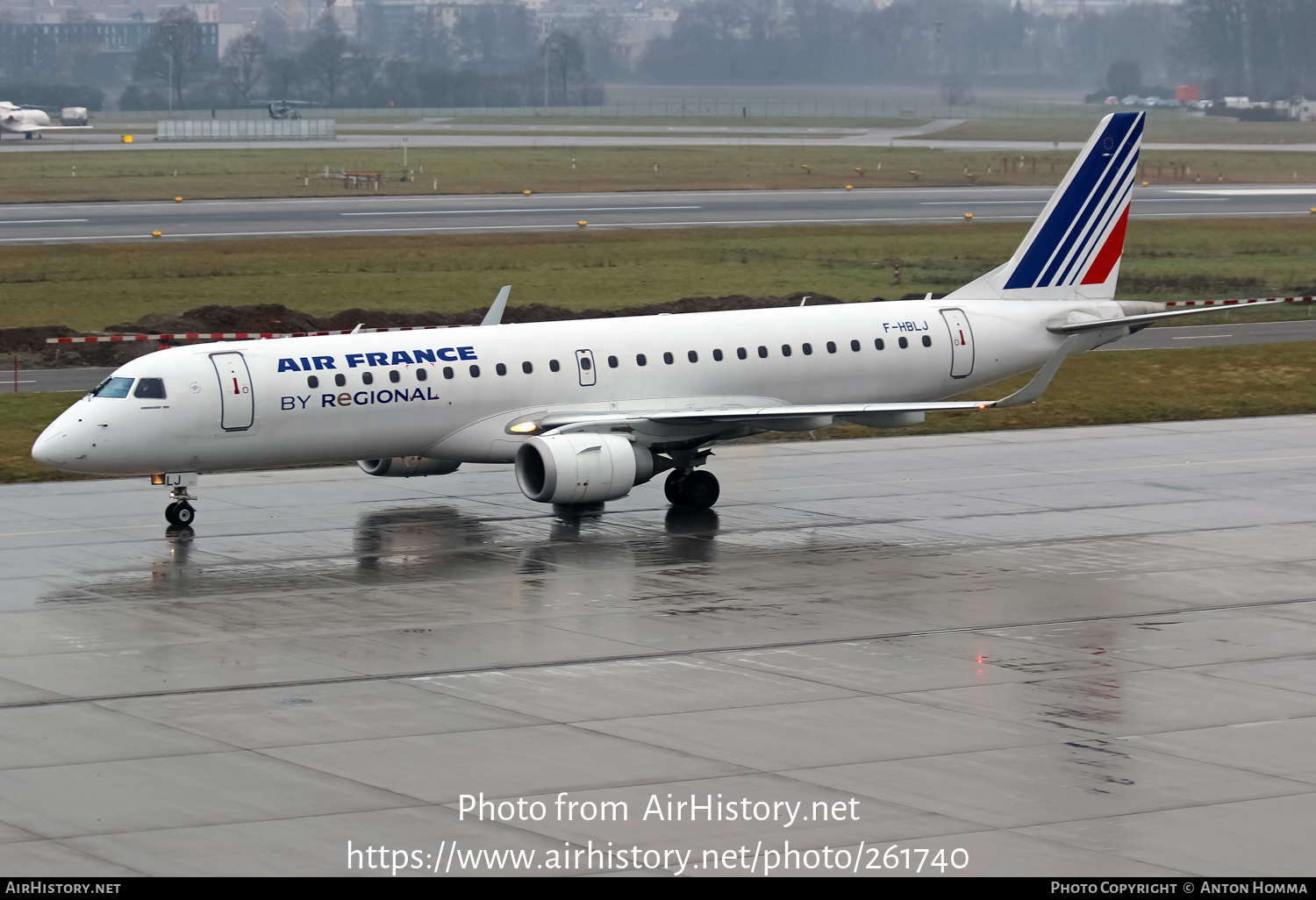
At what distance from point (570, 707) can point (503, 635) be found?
165 inches

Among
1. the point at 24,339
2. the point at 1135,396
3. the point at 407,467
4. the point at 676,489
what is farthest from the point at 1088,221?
the point at 24,339

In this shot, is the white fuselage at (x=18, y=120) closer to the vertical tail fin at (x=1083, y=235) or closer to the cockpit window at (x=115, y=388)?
the vertical tail fin at (x=1083, y=235)

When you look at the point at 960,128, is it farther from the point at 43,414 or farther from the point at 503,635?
the point at 503,635

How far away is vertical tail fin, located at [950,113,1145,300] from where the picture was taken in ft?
139

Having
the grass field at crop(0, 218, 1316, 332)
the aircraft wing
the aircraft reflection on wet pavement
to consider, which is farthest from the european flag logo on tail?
the grass field at crop(0, 218, 1316, 332)

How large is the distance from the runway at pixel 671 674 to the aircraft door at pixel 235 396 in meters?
2.25

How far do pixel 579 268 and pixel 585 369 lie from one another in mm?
43055

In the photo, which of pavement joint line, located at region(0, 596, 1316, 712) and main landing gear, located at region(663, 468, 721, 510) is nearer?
pavement joint line, located at region(0, 596, 1316, 712)

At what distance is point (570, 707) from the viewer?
23484 millimetres

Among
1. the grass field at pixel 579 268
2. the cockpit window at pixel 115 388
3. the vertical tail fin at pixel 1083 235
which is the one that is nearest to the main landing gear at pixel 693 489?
the vertical tail fin at pixel 1083 235

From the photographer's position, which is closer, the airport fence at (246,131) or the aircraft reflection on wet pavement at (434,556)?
the aircraft reflection on wet pavement at (434,556)

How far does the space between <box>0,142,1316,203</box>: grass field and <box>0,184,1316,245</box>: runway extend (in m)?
6.47

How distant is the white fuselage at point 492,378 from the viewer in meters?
34.0

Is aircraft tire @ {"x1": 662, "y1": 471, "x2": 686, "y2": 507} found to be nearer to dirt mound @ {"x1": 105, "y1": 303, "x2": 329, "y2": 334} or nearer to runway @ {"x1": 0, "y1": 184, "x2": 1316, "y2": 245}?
dirt mound @ {"x1": 105, "y1": 303, "x2": 329, "y2": 334}
